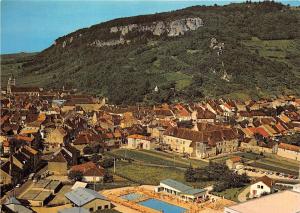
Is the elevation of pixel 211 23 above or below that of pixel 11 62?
above

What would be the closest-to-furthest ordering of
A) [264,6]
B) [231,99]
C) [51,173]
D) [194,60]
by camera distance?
[51,173] < [231,99] < [194,60] < [264,6]

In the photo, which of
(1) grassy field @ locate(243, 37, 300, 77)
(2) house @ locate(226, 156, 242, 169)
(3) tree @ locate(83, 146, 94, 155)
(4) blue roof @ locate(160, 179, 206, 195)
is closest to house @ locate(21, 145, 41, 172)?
(3) tree @ locate(83, 146, 94, 155)

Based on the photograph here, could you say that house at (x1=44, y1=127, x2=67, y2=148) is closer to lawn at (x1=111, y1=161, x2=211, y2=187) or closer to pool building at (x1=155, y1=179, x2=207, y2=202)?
lawn at (x1=111, y1=161, x2=211, y2=187)

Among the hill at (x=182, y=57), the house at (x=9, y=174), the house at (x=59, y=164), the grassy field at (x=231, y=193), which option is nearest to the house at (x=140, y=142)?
the house at (x=59, y=164)

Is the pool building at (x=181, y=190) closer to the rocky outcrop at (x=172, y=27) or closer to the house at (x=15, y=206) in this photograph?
the house at (x=15, y=206)

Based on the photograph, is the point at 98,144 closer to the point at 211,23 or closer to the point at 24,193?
the point at 24,193

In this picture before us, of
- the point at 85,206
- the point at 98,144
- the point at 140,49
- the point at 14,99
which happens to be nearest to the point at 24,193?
the point at 85,206

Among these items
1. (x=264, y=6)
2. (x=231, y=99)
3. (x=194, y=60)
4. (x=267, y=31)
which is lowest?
(x=231, y=99)

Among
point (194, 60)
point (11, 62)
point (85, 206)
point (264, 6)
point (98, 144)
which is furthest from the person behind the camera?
point (11, 62)
